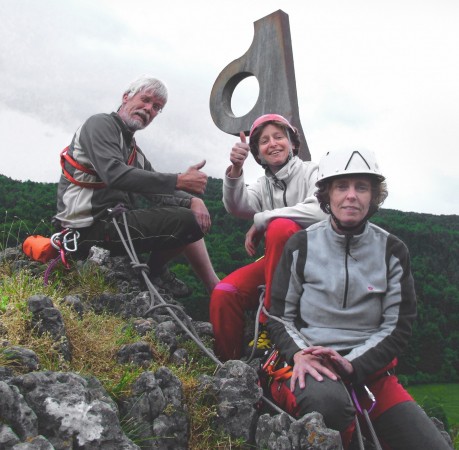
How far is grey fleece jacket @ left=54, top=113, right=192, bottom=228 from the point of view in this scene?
160 inches

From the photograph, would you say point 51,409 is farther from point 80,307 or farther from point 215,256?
point 215,256

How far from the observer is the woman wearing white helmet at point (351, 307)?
260 centimetres

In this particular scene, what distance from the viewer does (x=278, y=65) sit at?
251 inches

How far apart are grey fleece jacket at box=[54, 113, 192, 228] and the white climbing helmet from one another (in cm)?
157

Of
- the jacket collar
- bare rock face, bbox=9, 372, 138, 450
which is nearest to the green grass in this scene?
the jacket collar

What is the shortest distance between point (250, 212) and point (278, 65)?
9.71 ft

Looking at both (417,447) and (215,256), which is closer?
(417,447)

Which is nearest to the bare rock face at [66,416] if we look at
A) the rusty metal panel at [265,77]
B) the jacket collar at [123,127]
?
the jacket collar at [123,127]

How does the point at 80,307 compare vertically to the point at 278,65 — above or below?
below

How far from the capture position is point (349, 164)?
283 cm

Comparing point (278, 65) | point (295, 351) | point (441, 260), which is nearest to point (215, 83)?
point (278, 65)

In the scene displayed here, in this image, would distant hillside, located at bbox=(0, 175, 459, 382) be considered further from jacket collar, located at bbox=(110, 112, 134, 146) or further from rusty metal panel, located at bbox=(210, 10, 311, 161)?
jacket collar, located at bbox=(110, 112, 134, 146)

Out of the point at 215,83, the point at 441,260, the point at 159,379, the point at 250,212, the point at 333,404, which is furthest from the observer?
the point at 441,260

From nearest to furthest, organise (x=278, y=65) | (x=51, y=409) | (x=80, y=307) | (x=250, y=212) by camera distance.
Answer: (x=51, y=409) → (x=80, y=307) → (x=250, y=212) → (x=278, y=65)
